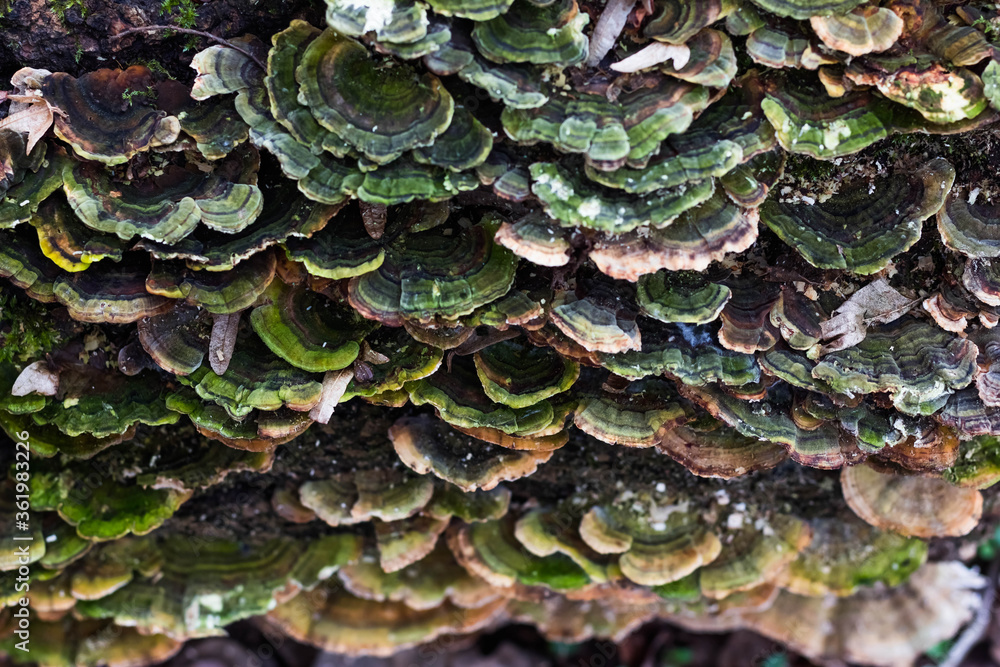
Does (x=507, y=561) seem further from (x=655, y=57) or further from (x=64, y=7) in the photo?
(x=64, y=7)

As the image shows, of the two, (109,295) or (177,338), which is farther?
(177,338)

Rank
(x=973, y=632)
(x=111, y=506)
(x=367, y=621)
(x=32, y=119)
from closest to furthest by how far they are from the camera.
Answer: (x=32, y=119), (x=111, y=506), (x=367, y=621), (x=973, y=632)

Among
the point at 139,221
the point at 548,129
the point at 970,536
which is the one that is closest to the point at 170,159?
the point at 139,221

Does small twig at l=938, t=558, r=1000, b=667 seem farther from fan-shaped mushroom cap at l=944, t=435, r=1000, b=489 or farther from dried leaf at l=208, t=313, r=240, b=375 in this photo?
dried leaf at l=208, t=313, r=240, b=375

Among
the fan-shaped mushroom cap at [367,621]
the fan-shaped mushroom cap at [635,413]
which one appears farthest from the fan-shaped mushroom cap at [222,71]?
→ the fan-shaped mushroom cap at [367,621]

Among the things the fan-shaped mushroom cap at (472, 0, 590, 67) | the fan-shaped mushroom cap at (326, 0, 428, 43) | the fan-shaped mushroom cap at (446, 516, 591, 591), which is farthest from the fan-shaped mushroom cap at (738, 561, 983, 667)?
the fan-shaped mushroom cap at (326, 0, 428, 43)

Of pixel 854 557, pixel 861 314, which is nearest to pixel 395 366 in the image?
pixel 861 314

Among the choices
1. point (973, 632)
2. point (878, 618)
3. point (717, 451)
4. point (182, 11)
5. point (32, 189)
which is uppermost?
point (182, 11)
